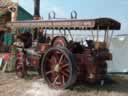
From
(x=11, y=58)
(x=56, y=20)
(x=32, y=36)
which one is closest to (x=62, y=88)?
(x=56, y=20)

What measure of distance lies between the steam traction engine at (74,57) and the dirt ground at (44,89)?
0.96 ft

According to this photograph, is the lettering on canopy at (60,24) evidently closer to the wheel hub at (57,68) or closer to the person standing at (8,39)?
the wheel hub at (57,68)

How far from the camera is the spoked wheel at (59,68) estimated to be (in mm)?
10102

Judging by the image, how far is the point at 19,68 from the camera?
1266cm

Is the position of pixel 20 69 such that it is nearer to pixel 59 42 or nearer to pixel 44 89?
pixel 59 42

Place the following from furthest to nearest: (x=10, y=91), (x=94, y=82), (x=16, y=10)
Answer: (x=16, y=10), (x=94, y=82), (x=10, y=91)

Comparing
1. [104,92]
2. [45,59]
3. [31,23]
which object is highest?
[31,23]

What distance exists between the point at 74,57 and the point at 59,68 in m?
0.61

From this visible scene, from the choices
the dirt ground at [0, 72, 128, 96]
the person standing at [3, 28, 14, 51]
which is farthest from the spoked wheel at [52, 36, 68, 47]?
the person standing at [3, 28, 14, 51]

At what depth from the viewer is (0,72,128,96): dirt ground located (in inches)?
395

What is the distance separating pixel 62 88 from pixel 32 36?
348 centimetres

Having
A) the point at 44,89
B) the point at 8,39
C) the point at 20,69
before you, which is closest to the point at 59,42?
the point at 44,89

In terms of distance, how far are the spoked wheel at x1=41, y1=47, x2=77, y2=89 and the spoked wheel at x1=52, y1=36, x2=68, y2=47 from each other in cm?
48

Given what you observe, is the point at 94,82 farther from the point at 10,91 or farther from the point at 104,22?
the point at 10,91
